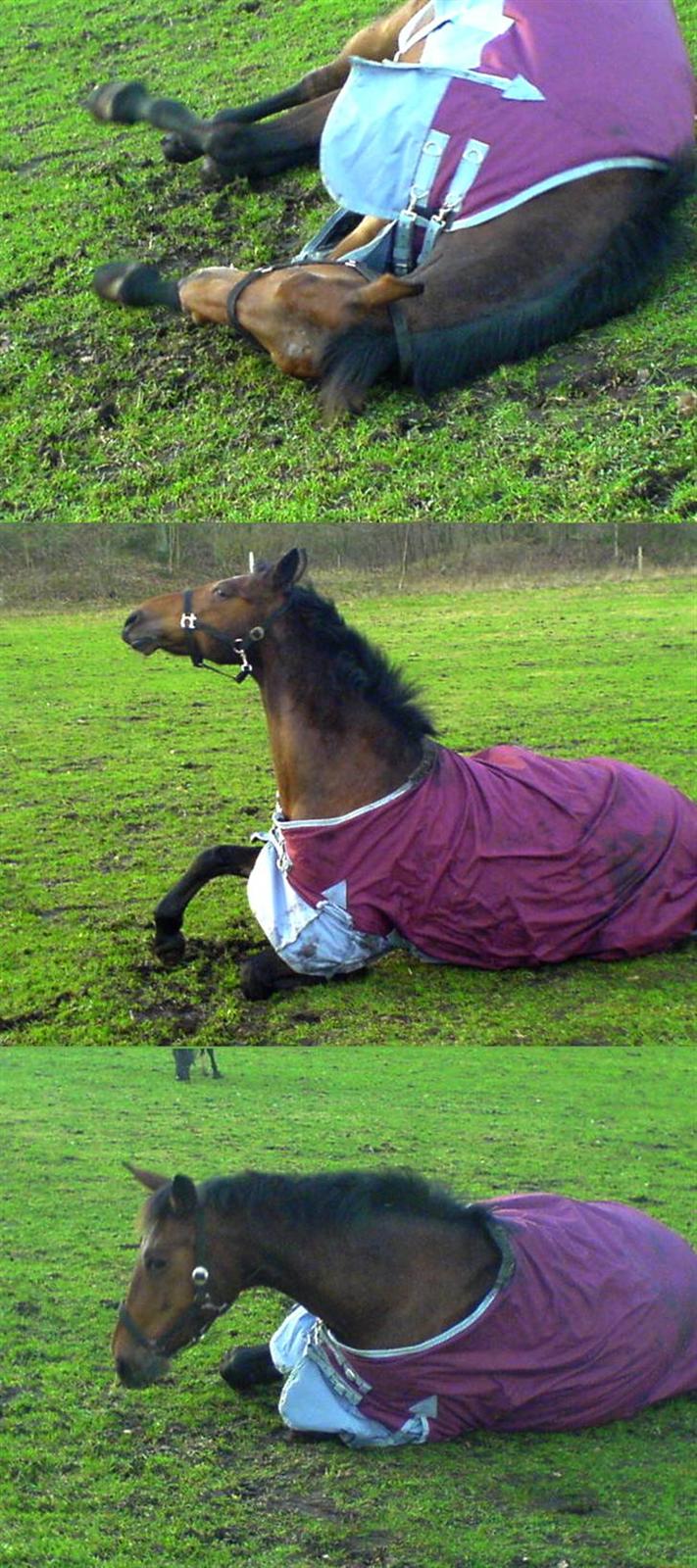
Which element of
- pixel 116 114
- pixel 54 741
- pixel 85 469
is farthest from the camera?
pixel 116 114

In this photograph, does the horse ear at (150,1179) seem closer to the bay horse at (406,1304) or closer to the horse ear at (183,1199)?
the bay horse at (406,1304)

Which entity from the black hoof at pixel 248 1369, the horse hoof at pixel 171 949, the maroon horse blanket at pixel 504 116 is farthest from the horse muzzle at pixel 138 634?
the black hoof at pixel 248 1369

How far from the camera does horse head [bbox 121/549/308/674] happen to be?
4816 millimetres

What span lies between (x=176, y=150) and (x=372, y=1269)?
5.18 meters

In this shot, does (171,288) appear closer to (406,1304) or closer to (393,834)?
(393,834)

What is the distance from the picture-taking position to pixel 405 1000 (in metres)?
4.82

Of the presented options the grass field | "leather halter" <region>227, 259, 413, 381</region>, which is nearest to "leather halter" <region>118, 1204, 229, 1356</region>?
the grass field

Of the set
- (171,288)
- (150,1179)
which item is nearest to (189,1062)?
(150,1179)

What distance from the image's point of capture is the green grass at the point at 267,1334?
3.99 metres

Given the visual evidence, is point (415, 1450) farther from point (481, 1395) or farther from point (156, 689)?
point (156, 689)

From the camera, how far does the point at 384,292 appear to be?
5.13 m

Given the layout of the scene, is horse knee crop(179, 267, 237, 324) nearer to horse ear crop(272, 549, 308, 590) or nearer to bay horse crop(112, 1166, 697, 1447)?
horse ear crop(272, 549, 308, 590)

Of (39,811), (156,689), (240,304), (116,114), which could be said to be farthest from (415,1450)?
(116,114)

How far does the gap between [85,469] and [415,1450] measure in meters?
3.26
